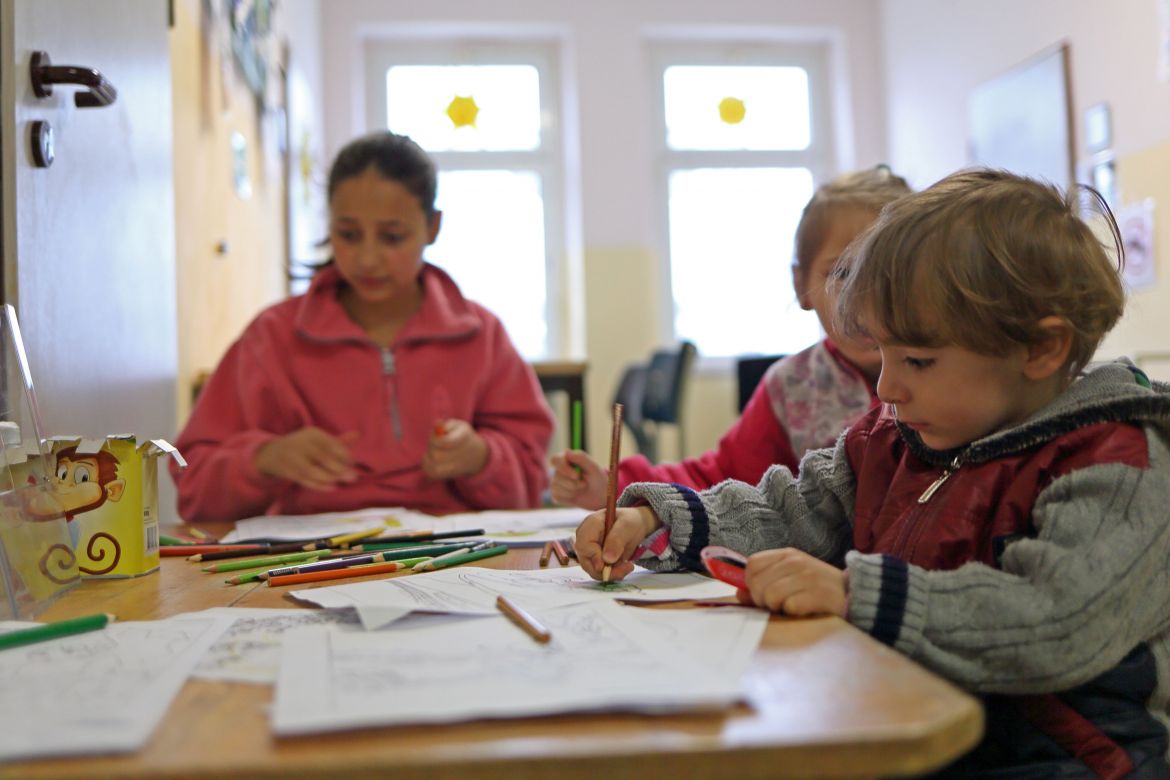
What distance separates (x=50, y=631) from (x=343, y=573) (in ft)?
0.87

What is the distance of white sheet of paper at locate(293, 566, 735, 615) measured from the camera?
0.72 metres

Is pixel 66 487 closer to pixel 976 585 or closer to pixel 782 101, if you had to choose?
pixel 976 585

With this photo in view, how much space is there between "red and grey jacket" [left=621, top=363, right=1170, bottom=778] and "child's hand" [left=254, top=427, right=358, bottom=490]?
615mm

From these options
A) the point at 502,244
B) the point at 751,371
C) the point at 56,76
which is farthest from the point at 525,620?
the point at 502,244

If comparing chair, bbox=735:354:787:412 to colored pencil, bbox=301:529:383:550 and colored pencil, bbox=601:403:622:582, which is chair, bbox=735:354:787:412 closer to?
colored pencil, bbox=301:529:383:550

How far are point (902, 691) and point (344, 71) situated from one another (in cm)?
549

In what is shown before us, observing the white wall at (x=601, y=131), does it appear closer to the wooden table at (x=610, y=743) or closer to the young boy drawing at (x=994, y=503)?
the young boy drawing at (x=994, y=503)

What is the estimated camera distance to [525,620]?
0.63 metres

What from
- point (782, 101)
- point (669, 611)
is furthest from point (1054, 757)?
point (782, 101)

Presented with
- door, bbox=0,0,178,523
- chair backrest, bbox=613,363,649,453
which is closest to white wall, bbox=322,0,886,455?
chair backrest, bbox=613,363,649,453

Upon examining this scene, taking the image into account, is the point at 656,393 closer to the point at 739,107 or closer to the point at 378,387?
the point at 739,107

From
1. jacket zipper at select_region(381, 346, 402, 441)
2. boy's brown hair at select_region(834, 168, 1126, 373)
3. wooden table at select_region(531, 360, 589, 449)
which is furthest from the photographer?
wooden table at select_region(531, 360, 589, 449)

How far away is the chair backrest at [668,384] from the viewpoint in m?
4.31

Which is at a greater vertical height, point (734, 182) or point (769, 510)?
point (734, 182)
